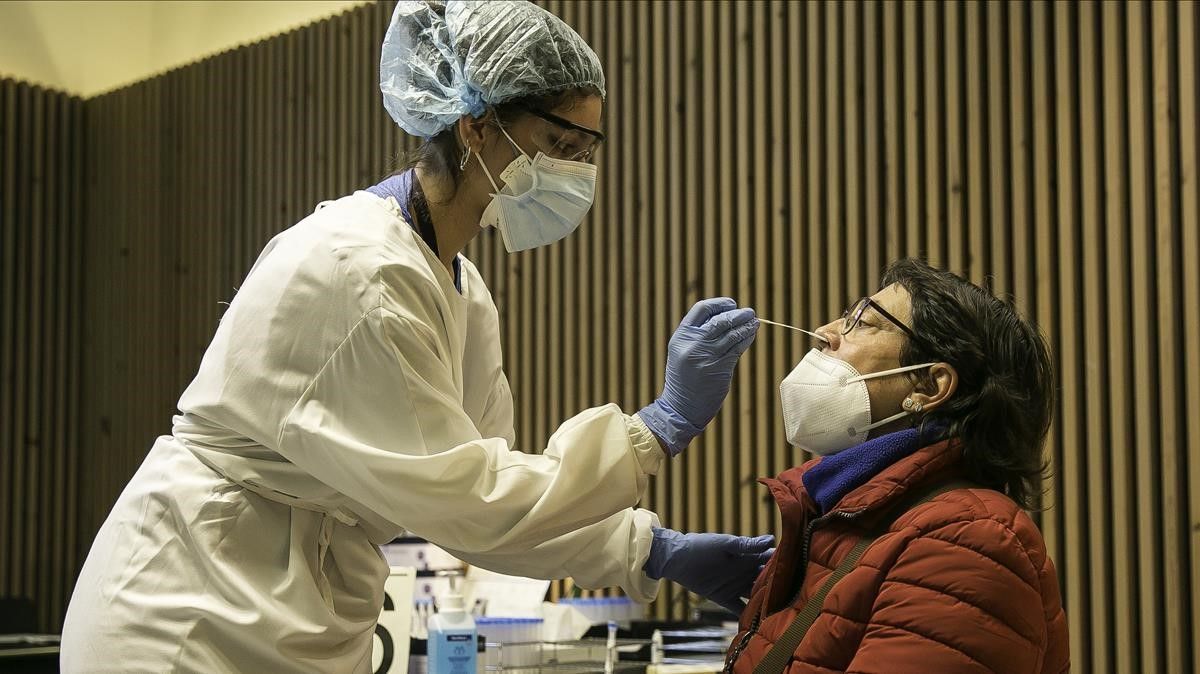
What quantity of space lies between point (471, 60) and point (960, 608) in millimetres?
1150

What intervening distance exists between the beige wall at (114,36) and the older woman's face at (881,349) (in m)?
5.32

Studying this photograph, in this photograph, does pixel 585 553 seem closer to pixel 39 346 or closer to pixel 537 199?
pixel 537 199

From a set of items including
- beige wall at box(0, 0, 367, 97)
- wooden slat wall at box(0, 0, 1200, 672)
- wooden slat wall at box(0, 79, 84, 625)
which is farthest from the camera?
beige wall at box(0, 0, 367, 97)

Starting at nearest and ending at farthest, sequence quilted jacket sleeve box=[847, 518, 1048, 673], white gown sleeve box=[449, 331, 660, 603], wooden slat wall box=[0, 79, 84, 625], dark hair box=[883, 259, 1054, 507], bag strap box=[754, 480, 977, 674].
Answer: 1. quilted jacket sleeve box=[847, 518, 1048, 673]
2. bag strap box=[754, 480, 977, 674]
3. dark hair box=[883, 259, 1054, 507]
4. white gown sleeve box=[449, 331, 660, 603]
5. wooden slat wall box=[0, 79, 84, 625]

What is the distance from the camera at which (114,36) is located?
Answer: 25.1 feet

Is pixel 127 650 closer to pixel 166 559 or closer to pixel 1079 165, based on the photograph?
pixel 166 559

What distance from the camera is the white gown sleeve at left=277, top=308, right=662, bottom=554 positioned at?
5.93ft

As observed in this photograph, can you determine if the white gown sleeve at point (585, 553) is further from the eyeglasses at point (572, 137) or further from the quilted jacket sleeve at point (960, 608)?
the quilted jacket sleeve at point (960, 608)

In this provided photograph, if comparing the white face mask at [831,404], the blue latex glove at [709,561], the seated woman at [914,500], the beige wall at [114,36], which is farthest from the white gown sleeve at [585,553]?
the beige wall at [114,36]

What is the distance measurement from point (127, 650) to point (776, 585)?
100 cm

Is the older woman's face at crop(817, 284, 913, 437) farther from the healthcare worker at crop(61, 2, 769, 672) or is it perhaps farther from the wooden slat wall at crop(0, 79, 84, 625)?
Result: the wooden slat wall at crop(0, 79, 84, 625)

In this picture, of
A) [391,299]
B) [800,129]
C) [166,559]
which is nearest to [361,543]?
[166,559]

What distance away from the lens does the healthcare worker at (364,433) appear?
6.05ft

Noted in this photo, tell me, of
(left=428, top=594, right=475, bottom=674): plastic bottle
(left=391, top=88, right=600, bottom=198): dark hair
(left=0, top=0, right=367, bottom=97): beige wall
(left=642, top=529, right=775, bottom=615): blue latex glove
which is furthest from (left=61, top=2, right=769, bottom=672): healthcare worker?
(left=0, top=0, right=367, bottom=97): beige wall
